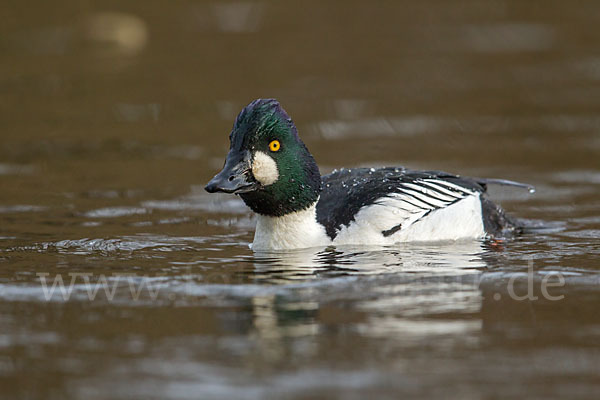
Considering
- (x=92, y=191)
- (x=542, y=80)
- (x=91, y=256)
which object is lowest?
(x=91, y=256)

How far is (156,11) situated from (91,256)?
15.0 metres

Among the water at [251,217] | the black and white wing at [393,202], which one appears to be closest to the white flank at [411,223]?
the black and white wing at [393,202]

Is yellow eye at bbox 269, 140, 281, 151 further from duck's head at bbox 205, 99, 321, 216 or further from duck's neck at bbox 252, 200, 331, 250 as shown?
duck's neck at bbox 252, 200, 331, 250

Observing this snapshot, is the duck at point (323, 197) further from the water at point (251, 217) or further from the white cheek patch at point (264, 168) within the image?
the water at point (251, 217)

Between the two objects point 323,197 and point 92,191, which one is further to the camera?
point 92,191

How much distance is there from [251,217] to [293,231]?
227cm

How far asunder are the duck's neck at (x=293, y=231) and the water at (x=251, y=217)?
242 mm

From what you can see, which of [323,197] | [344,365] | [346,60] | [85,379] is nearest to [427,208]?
[323,197]

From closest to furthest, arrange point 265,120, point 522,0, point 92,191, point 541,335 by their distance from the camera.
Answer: point 541,335
point 265,120
point 92,191
point 522,0

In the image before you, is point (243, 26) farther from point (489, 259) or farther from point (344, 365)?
point (344, 365)

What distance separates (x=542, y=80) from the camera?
19781 millimetres

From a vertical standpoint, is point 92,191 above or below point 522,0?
below

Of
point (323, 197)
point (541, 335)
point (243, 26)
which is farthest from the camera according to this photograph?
point (243, 26)

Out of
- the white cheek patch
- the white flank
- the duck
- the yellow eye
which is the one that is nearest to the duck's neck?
the duck
